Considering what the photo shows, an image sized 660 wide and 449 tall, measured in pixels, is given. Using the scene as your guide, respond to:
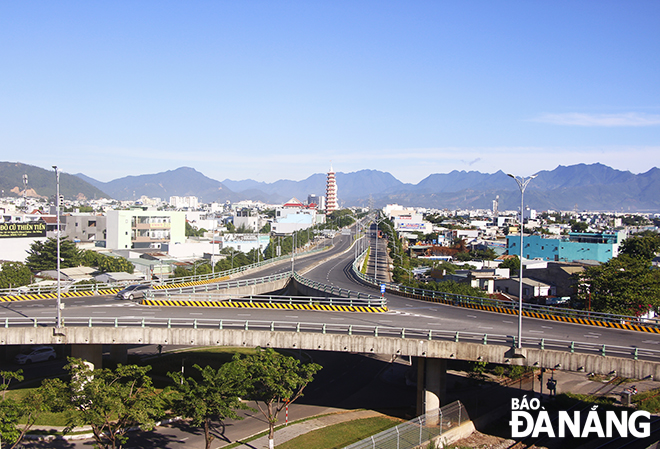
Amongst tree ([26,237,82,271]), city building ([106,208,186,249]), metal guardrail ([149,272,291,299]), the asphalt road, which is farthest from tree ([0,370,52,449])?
city building ([106,208,186,249])

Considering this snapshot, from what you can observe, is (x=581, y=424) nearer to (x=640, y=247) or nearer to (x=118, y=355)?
(x=118, y=355)

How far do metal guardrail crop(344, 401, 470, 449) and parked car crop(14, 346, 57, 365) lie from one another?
27.3 meters

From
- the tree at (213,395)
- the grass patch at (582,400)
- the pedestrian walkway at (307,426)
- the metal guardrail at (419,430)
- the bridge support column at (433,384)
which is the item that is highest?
the tree at (213,395)

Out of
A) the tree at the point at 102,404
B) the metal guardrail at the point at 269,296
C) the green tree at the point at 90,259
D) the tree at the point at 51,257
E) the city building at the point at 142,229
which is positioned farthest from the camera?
the city building at the point at 142,229

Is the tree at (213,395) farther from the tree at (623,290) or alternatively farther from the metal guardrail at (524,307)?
the tree at (623,290)

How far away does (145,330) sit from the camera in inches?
1065

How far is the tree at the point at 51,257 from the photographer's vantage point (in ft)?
255

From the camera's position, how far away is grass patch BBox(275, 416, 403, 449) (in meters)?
24.3

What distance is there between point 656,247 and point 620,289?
220 feet

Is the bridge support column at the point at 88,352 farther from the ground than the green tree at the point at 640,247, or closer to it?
closer to it

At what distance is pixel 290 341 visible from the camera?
27.0 metres

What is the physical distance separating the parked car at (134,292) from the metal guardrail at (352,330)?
29.3 feet

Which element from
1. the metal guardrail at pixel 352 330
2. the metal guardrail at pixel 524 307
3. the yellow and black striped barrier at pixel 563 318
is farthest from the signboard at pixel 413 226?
the metal guardrail at pixel 352 330

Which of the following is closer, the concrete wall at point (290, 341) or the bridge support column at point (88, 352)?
the concrete wall at point (290, 341)
